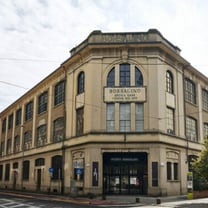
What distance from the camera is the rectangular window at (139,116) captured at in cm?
3356

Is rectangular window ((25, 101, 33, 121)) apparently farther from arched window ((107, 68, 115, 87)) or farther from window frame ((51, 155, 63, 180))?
Result: arched window ((107, 68, 115, 87))

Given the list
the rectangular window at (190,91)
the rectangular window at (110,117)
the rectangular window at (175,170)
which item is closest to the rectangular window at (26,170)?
the rectangular window at (110,117)

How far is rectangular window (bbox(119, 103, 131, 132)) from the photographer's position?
A: 110 ft

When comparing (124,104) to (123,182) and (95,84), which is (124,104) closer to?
(95,84)

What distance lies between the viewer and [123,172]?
112 feet

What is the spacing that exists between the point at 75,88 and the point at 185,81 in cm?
1251

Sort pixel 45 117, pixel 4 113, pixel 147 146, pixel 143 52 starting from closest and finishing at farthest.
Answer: pixel 147 146 < pixel 143 52 < pixel 45 117 < pixel 4 113

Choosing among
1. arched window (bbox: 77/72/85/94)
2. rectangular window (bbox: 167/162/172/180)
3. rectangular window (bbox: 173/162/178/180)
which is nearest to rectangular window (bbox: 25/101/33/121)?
arched window (bbox: 77/72/85/94)

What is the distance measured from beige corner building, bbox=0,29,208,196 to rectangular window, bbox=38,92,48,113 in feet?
20.3

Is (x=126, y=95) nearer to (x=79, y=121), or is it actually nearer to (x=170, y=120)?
(x=170, y=120)

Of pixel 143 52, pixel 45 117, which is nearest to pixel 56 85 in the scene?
pixel 45 117

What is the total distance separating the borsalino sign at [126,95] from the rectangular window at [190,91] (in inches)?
314

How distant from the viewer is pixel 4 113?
6594 cm

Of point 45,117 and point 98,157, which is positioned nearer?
point 98,157
